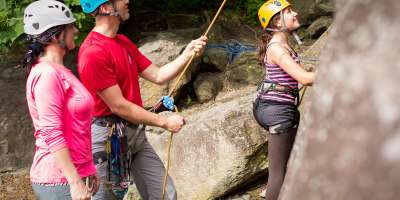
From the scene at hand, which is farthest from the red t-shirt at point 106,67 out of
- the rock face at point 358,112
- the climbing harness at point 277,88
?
the rock face at point 358,112

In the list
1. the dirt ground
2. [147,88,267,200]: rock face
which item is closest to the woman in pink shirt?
[147,88,267,200]: rock face

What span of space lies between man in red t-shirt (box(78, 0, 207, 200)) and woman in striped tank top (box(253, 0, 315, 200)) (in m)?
0.58

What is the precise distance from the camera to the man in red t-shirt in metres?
3.66

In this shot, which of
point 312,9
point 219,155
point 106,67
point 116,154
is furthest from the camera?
point 312,9

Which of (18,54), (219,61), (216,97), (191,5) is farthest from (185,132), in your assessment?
(191,5)

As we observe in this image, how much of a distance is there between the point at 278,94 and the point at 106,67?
4.62ft

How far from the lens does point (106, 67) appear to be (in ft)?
12.0

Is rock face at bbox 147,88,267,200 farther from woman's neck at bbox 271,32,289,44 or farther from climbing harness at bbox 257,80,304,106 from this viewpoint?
woman's neck at bbox 271,32,289,44

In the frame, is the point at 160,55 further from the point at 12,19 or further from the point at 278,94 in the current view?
the point at 278,94

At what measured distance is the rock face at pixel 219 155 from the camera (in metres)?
5.59

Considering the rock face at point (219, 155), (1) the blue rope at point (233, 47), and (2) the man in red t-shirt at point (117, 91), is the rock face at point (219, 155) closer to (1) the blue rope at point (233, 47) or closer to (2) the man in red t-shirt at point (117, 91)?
(2) the man in red t-shirt at point (117, 91)

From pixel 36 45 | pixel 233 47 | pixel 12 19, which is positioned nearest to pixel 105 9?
pixel 36 45

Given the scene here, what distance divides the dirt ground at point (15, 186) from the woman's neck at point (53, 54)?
15.0 ft

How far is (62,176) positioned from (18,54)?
550 cm
